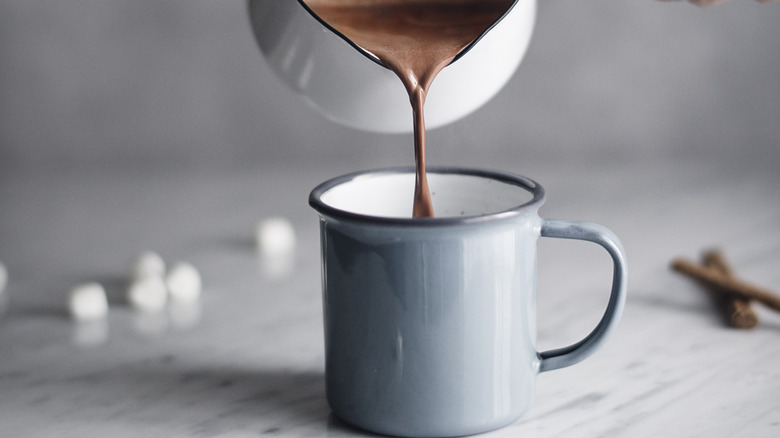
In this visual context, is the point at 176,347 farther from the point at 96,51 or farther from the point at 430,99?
the point at 96,51

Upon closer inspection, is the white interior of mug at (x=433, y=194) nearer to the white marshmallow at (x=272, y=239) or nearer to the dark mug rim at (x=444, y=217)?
the dark mug rim at (x=444, y=217)

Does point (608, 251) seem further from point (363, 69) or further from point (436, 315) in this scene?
point (363, 69)

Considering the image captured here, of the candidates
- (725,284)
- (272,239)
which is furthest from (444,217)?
(272,239)

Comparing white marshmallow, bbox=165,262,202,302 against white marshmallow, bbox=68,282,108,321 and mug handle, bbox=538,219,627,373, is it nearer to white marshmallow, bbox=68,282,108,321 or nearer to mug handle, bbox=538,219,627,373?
white marshmallow, bbox=68,282,108,321

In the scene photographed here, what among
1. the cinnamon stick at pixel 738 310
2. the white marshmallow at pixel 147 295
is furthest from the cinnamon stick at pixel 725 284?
the white marshmallow at pixel 147 295

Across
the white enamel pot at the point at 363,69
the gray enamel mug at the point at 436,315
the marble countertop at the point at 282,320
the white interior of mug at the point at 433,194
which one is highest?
the white enamel pot at the point at 363,69

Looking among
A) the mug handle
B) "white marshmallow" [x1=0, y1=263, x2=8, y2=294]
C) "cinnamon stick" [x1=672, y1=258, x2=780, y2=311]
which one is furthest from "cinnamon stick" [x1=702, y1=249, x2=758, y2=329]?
"white marshmallow" [x1=0, y1=263, x2=8, y2=294]
